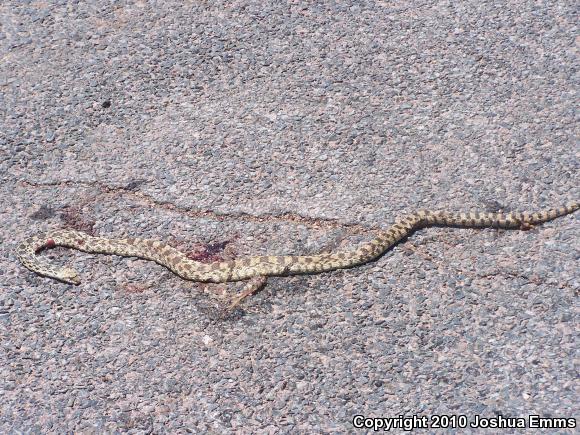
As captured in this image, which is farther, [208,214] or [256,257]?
[208,214]

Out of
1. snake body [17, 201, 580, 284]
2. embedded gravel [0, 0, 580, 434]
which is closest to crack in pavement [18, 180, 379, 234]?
embedded gravel [0, 0, 580, 434]

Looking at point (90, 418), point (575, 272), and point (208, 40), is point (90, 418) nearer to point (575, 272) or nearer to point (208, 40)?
point (575, 272)

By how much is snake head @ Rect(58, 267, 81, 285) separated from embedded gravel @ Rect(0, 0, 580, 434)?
0.07 m

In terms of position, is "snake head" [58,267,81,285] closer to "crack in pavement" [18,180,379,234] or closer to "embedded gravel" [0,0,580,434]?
"embedded gravel" [0,0,580,434]

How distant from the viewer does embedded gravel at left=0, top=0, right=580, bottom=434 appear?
18.5 ft

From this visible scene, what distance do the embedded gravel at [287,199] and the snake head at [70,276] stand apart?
0.24 ft

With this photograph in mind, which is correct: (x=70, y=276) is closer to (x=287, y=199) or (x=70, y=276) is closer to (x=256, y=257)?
(x=256, y=257)

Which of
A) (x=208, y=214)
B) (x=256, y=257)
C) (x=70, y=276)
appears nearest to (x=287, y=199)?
(x=208, y=214)

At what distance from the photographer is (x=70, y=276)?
6.63 meters

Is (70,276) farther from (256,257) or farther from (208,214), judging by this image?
(256,257)

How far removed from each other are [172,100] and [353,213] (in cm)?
245

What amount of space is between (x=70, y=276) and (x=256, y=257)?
147 centimetres

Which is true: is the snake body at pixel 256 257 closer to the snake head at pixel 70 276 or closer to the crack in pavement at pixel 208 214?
the snake head at pixel 70 276

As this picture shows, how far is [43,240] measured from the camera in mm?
6980
